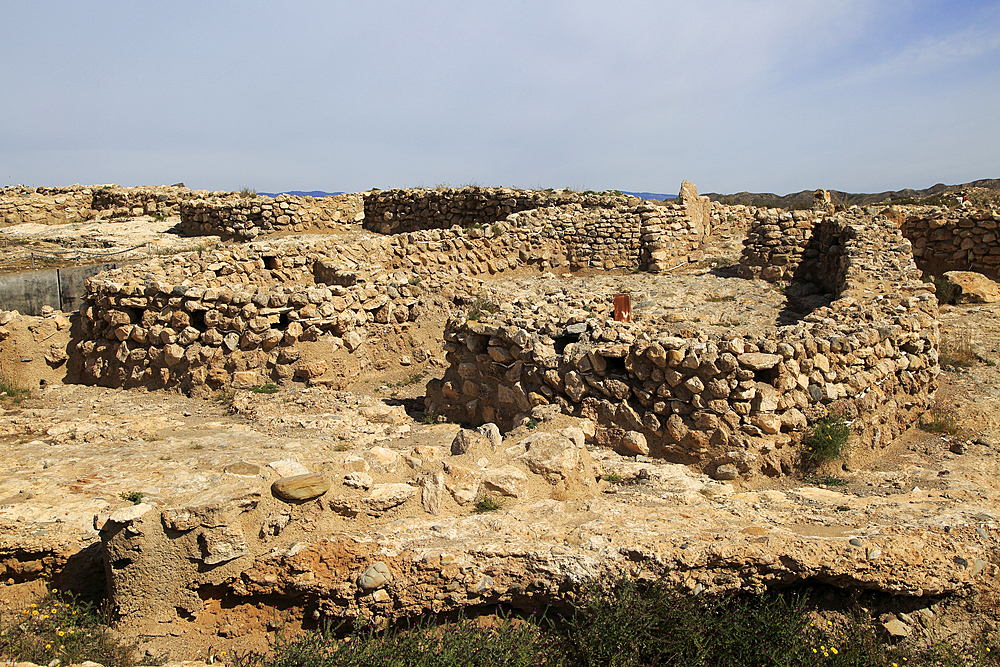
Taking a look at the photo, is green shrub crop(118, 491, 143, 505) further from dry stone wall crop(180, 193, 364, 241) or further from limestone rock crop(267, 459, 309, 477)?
dry stone wall crop(180, 193, 364, 241)

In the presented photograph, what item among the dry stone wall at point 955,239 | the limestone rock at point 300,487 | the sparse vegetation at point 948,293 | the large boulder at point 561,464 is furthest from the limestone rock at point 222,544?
the dry stone wall at point 955,239

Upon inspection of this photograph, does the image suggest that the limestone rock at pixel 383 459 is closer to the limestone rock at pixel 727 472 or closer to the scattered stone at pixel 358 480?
the scattered stone at pixel 358 480

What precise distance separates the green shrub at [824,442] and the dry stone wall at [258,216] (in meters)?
15.5

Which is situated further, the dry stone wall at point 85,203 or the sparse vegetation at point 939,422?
the dry stone wall at point 85,203

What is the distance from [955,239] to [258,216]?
17818 mm

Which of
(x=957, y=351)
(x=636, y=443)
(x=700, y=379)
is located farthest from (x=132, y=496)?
(x=957, y=351)

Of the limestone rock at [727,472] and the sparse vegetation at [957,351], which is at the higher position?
the sparse vegetation at [957,351]

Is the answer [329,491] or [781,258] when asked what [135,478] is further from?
[781,258]

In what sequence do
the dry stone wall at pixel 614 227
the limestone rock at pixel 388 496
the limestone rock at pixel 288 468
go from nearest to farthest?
the limestone rock at pixel 388 496
the limestone rock at pixel 288 468
the dry stone wall at pixel 614 227

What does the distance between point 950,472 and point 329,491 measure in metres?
5.52

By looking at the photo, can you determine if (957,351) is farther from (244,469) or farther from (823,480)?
(244,469)

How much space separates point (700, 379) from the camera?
550 cm

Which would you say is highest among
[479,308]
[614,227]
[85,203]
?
[85,203]

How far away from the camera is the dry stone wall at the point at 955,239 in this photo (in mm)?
13719
